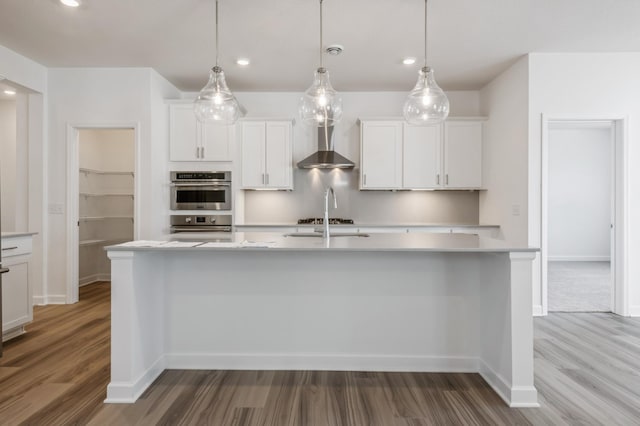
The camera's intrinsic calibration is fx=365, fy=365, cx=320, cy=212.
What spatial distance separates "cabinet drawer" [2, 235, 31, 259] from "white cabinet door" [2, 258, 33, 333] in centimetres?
7

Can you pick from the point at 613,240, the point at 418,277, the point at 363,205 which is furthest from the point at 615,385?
the point at 363,205

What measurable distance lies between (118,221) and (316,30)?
435 centimetres

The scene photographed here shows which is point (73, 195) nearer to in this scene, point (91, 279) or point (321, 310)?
point (91, 279)

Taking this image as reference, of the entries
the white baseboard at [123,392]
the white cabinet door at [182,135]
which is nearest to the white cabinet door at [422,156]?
the white cabinet door at [182,135]

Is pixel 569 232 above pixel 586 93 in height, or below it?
below

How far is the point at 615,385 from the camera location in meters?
2.33

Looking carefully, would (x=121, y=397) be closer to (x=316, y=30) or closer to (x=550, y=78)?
(x=316, y=30)

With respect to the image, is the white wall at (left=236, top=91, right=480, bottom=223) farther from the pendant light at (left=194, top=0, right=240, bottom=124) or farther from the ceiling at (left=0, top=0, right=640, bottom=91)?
the pendant light at (left=194, top=0, right=240, bottom=124)

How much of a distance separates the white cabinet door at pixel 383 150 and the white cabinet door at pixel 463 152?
63cm

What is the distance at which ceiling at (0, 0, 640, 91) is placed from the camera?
2977 mm

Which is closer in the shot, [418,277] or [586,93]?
[418,277]

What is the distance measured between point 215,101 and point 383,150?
272 centimetres

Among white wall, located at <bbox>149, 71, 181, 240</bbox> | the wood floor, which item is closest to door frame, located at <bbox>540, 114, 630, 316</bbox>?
the wood floor

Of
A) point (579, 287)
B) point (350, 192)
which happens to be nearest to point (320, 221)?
point (350, 192)
